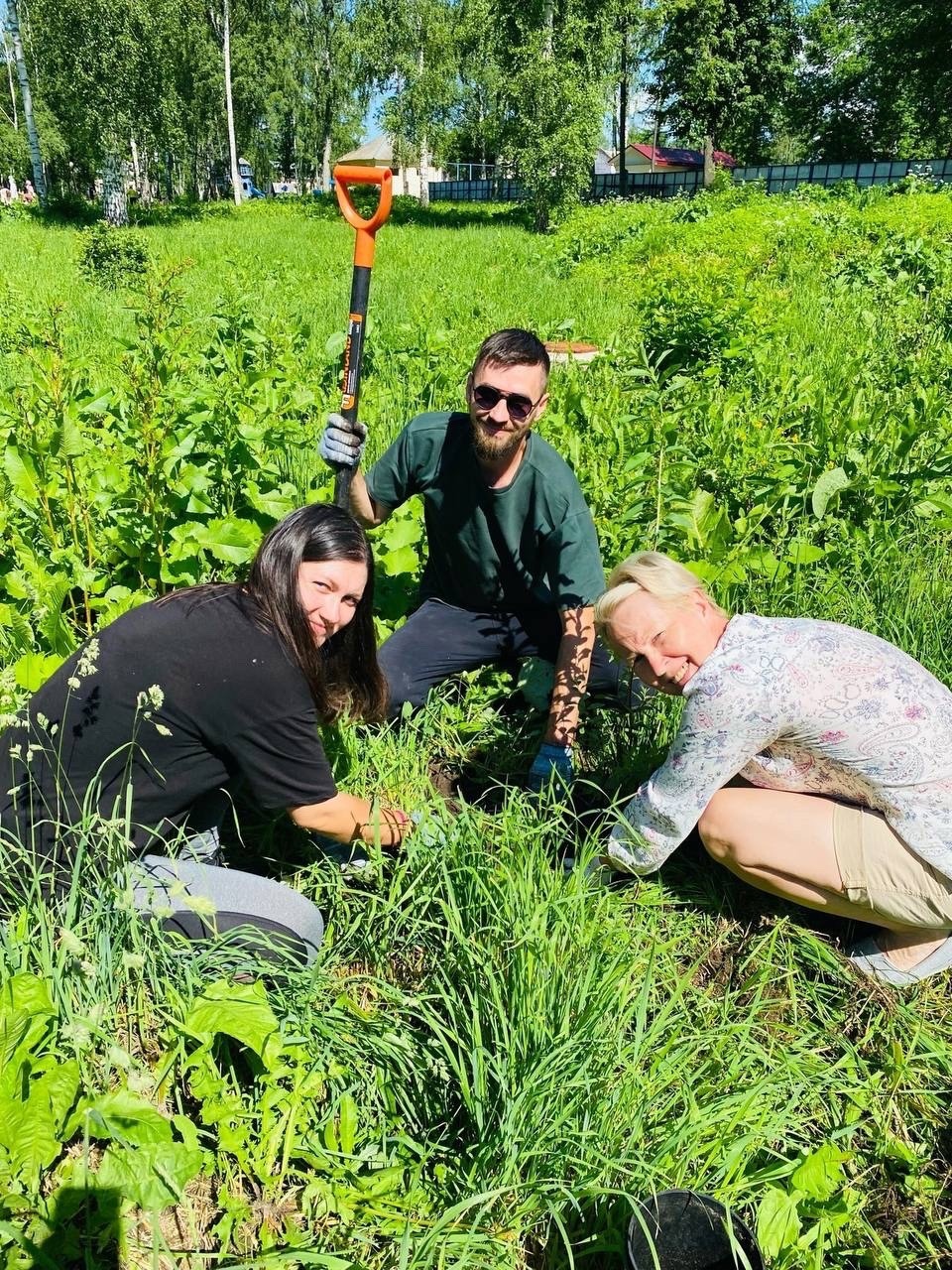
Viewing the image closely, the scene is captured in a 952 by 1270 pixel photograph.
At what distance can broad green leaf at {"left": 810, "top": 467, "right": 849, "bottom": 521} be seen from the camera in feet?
11.2

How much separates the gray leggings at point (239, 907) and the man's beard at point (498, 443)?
1.53 metres

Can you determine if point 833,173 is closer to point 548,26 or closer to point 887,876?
point 548,26

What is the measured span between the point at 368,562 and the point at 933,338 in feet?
21.8

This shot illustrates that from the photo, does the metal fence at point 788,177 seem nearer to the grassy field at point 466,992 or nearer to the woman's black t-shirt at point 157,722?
the grassy field at point 466,992

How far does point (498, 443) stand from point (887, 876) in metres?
1.69

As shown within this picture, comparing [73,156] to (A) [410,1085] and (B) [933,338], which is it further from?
(A) [410,1085]

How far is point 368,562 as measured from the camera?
2.04 meters

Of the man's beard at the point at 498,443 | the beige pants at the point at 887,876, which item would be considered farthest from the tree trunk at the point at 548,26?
the beige pants at the point at 887,876

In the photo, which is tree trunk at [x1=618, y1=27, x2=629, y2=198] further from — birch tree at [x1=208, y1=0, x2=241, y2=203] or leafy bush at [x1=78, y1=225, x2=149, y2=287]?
leafy bush at [x1=78, y1=225, x2=149, y2=287]

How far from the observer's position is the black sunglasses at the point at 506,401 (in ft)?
9.09

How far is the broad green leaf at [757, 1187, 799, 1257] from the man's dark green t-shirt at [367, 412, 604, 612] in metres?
Result: 1.69

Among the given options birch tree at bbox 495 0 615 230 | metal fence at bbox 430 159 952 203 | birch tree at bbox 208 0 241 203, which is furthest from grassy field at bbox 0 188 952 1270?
birch tree at bbox 208 0 241 203

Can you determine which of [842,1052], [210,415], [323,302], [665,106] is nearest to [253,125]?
[665,106]

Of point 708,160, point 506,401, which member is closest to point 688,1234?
point 506,401
